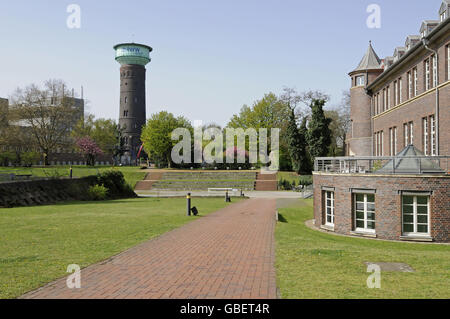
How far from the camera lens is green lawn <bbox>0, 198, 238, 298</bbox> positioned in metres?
8.25

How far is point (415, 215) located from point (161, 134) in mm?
58729

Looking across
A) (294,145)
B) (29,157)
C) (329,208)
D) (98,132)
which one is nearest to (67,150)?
(98,132)

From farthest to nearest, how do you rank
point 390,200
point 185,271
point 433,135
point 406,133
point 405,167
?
point 406,133 → point 433,135 → point 405,167 → point 390,200 → point 185,271

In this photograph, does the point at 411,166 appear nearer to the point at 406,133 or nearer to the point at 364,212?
the point at 364,212

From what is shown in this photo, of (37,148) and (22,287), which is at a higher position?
(37,148)

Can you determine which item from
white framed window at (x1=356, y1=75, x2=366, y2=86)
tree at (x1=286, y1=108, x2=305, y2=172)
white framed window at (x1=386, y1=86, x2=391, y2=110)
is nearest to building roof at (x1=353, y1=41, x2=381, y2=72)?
white framed window at (x1=356, y1=75, x2=366, y2=86)

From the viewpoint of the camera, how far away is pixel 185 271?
885cm

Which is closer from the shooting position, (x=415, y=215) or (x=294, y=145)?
(x=415, y=215)

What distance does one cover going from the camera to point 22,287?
7.32 meters

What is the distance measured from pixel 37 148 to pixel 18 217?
178ft

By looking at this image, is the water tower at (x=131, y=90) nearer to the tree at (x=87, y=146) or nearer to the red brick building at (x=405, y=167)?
the tree at (x=87, y=146)

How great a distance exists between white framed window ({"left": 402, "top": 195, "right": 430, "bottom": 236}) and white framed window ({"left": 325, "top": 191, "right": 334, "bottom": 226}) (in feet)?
11.4

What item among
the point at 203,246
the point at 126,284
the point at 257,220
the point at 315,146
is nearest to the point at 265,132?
the point at 315,146
